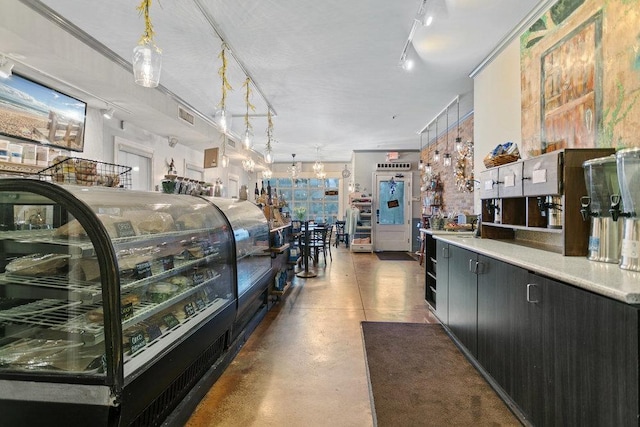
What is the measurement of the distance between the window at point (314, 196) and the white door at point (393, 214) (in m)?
2.89

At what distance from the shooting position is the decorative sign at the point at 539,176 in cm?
222

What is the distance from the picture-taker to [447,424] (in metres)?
1.94

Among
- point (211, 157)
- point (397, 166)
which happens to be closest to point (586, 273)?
point (211, 157)

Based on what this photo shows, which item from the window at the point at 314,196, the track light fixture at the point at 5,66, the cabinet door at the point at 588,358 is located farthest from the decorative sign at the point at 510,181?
the window at the point at 314,196

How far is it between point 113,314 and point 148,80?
61.8 inches

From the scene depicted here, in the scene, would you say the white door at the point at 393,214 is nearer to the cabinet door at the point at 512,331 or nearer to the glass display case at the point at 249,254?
the glass display case at the point at 249,254

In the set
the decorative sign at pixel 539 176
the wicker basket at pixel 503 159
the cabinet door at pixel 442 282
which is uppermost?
the wicker basket at pixel 503 159

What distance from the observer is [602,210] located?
1799 millimetres

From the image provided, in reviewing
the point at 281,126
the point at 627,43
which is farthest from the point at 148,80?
the point at 281,126

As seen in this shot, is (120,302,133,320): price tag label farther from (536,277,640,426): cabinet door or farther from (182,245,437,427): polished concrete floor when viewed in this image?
(536,277,640,426): cabinet door

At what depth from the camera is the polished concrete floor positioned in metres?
2.03

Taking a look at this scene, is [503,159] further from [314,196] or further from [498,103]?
[314,196]

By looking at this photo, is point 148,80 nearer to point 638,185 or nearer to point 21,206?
point 21,206

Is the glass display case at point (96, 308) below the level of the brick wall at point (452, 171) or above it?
below
